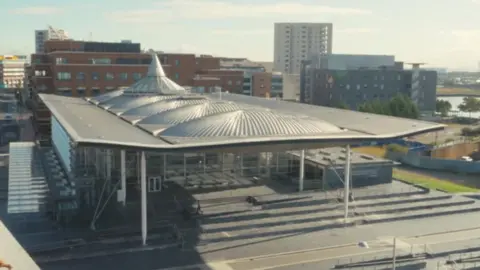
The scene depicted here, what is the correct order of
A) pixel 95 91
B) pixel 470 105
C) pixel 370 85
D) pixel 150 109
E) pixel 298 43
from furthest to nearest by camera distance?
pixel 298 43
pixel 470 105
pixel 370 85
pixel 95 91
pixel 150 109

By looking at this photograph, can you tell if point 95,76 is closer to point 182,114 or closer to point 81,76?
point 81,76

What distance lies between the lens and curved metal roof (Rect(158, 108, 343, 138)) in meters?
25.2

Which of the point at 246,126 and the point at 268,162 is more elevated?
the point at 246,126

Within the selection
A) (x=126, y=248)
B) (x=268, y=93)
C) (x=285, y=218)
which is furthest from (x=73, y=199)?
(x=268, y=93)

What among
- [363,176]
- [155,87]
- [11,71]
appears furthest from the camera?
[11,71]

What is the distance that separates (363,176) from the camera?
33.2 meters

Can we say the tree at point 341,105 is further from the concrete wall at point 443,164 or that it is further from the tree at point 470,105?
the concrete wall at point 443,164

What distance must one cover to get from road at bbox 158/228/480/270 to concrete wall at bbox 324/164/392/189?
7669 mm

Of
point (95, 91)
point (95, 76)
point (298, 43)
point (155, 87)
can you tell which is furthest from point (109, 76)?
point (298, 43)

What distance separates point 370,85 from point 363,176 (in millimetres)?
54603

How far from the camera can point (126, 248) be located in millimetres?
22156

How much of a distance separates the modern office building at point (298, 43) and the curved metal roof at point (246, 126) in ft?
481

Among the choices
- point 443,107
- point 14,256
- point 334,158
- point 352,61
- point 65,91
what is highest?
point 352,61

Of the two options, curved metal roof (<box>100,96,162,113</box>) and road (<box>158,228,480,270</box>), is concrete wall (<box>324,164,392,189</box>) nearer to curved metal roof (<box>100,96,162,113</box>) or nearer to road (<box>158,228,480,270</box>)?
road (<box>158,228,480,270</box>)
